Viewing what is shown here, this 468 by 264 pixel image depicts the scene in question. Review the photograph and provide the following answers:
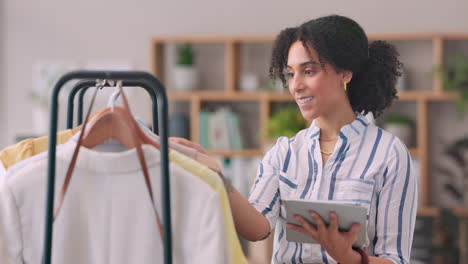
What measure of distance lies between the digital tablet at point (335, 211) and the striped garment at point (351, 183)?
0.11 meters

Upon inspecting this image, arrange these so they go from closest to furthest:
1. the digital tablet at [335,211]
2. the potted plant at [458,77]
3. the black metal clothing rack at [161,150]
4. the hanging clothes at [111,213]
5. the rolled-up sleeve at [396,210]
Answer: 1. the black metal clothing rack at [161,150]
2. the hanging clothes at [111,213]
3. the digital tablet at [335,211]
4. the rolled-up sleeve at [396,210]
5. the potted plant at [458,77]

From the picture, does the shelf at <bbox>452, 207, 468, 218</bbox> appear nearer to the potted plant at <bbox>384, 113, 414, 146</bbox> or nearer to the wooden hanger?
the potted plant at <bbox>384, 113, 414, 146</bbox>

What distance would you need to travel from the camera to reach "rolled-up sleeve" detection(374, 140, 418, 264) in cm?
184

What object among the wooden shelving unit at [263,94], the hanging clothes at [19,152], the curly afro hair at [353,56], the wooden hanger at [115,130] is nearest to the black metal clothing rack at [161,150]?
the wooden hanger at [115,130]

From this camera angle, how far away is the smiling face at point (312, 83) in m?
1.88

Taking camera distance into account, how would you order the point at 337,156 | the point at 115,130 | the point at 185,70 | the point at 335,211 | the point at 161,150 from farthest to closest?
the point at 185,70 < the point at 337,156 < the point at 335,211 < the point at 115,130 < the point at 161,150

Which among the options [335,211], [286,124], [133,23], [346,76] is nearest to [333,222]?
[335,211]

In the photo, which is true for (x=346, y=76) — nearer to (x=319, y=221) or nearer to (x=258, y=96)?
(x=319, y=221)

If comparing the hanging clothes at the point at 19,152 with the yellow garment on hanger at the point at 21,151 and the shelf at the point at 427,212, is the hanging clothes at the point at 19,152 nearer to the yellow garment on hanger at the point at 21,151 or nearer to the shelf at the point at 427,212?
the yellow garment on hanger at the point at 21,151

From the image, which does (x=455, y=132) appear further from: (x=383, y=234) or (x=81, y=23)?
(x=383, y=234)

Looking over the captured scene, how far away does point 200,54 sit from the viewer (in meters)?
5.68

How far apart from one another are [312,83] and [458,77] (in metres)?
3.39

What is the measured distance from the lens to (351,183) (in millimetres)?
1884

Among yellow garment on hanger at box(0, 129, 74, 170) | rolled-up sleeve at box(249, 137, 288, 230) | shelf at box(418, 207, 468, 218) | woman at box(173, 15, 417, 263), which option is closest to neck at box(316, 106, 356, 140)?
woman at box(173, 15, 417, 263)
